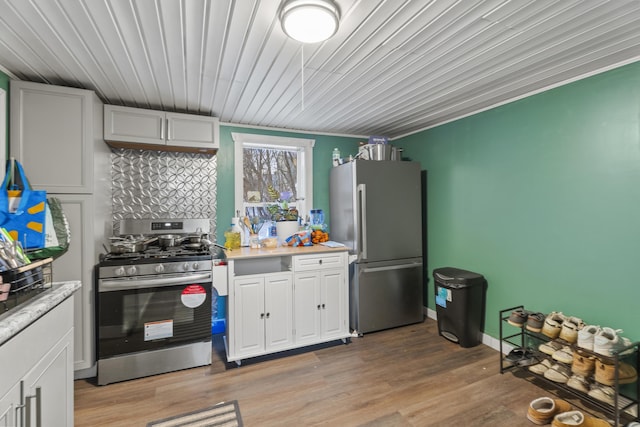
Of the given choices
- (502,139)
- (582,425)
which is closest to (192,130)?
(502,139)

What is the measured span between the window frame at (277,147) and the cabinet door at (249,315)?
3.48 ft

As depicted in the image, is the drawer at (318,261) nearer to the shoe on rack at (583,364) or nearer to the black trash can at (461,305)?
the black trash can at (461,305)

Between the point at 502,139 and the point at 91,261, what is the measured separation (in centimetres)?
372

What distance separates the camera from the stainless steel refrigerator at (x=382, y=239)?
3162 millimetres

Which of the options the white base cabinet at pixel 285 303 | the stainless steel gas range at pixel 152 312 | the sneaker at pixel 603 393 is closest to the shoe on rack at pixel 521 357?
the sneaker at pixel 603 393

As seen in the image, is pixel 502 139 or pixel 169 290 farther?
pixel 502 139

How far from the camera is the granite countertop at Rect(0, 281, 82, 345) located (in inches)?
38.6

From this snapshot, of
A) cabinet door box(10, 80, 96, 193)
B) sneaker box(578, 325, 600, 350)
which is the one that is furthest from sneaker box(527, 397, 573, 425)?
cabinet door box(10, 80, 96, 193)

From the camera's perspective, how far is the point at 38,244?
1.92 m

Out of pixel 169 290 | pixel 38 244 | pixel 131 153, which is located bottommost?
pixel 169 290

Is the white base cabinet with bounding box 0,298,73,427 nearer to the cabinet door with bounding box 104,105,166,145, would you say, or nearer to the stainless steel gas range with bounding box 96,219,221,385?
the stainless steel gas range with bounding box 96,219,221,385

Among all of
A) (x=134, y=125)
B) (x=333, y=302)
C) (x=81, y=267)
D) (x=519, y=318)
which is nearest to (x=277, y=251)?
(x=333, y=302)

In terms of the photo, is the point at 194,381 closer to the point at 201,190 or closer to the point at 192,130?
the point at 201,190

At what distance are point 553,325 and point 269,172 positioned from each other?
3.12m
